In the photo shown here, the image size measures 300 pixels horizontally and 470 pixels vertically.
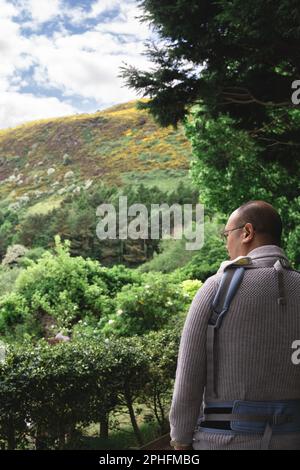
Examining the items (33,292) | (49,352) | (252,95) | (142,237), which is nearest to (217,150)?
(252,95)

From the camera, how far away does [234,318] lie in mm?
1841

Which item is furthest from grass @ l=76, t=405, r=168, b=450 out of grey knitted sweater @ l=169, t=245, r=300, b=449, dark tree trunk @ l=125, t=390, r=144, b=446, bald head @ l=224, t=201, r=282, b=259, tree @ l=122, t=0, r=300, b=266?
tree @ l=122, t=0, r=300, b=266

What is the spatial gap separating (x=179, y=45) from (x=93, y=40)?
55401 mm

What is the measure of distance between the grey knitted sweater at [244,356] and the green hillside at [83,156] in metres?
38.9

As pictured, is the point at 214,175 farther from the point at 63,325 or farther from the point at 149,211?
the point at 149,211

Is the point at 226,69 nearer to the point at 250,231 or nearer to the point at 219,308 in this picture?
the point at 250,231

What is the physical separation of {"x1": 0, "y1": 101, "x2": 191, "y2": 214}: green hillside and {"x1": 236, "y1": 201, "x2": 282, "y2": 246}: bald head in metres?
38.7

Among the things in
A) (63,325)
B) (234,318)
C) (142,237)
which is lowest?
(63,325)

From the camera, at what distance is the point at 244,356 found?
71.8 inches

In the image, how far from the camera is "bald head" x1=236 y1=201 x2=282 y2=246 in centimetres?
202

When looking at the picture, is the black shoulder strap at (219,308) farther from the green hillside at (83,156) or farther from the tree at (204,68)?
the green hillside at (83,156)

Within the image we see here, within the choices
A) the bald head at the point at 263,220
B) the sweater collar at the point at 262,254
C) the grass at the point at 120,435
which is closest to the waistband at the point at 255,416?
the sweater collar at the point at 262,254

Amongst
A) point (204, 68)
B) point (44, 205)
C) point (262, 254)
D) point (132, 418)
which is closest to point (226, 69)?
point (204, 68)

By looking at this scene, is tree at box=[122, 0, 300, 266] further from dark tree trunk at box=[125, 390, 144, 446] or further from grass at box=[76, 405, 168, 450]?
grass at box=[76, 405, 168, 450]
